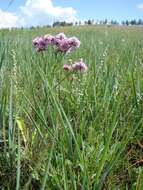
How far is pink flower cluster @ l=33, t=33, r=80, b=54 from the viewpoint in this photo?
5.74 ft

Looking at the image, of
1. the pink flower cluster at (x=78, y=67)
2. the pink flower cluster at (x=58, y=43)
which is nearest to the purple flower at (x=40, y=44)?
the pink flower cluster at (x=58, y=43)

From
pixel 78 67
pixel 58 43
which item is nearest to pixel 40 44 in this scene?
pixel 58 43

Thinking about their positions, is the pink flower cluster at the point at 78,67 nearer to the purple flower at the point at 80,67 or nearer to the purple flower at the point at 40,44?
the purple flower at the point at 80,67

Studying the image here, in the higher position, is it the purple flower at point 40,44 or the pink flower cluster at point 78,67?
the purple flower at point 40,44

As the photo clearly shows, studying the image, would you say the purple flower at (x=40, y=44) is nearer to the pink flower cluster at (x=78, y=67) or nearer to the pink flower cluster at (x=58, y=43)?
the pink flower cluster at (x=58, y=43)

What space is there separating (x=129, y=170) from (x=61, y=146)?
0.21m

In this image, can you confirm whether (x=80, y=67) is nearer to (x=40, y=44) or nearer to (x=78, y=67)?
(x=78, y=67)

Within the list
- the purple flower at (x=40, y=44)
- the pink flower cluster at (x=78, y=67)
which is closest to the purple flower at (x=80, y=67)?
the pink flower cluster at (x=78, y=67)

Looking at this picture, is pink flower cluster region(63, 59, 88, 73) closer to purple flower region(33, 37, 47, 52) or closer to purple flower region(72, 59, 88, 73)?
purple flower region(72, 59, 88, 73)

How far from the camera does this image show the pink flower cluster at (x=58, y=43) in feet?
5.74

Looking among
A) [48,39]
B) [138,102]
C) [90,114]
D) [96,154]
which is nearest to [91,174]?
[96,154]

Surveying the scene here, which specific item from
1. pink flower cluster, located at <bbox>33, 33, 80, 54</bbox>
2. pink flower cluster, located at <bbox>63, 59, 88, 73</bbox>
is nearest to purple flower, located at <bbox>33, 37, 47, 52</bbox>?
pink flower cluster, located at <bbox>33, 33, 80, 54</bbox>

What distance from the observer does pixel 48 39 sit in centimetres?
180

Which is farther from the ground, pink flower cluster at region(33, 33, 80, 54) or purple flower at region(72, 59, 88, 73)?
pink flower cluster at region(33, 33, 80, 54)
